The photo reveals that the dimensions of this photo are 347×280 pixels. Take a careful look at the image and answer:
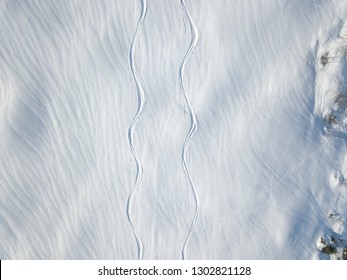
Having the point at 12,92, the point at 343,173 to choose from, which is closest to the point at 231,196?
the point at 343,173

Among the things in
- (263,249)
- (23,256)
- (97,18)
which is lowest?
(263,249)

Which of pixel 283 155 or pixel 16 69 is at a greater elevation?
pixel 16 69

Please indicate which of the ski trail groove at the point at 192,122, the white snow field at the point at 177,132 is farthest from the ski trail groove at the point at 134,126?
the ski trail groove at the point at 192,122

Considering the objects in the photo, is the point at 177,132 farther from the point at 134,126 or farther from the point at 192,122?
the point at 134,126

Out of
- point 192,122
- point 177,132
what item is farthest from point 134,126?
point 192,122

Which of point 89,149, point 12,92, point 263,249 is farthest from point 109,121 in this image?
point 263,249

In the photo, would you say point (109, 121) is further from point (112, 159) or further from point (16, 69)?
point (16, 69)

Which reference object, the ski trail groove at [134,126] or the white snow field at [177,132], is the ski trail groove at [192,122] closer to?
the white snow field at [177,132]
